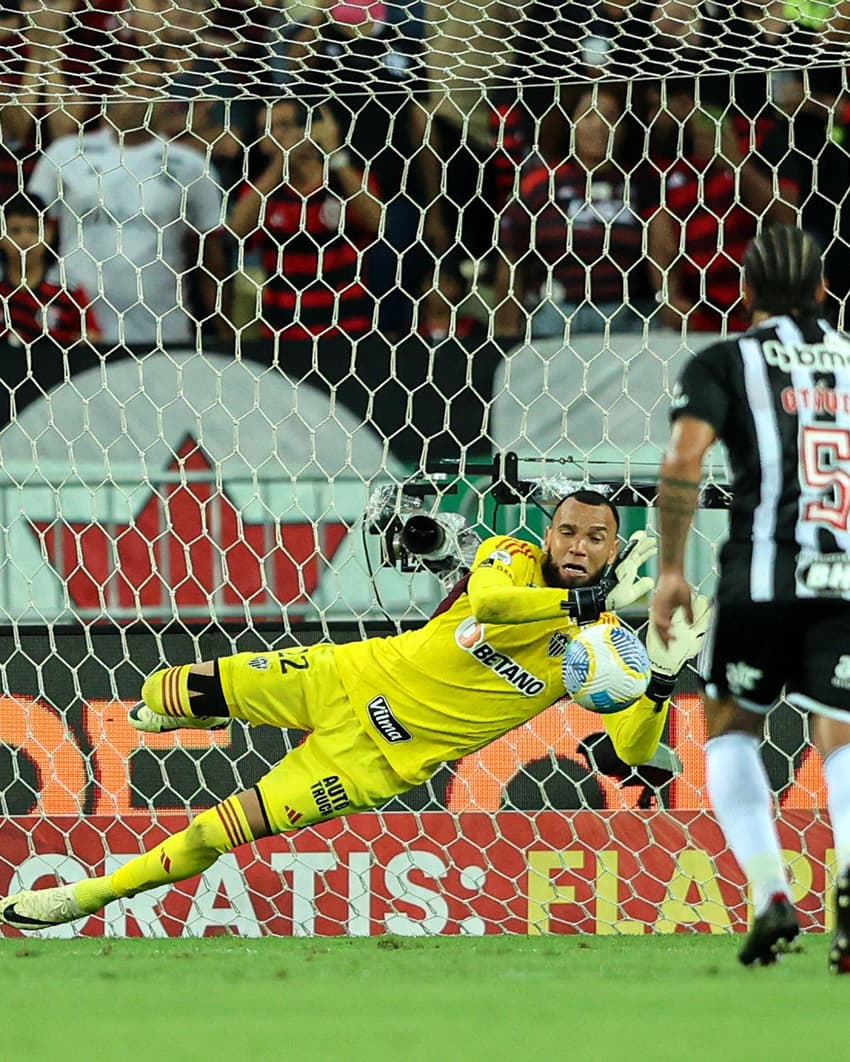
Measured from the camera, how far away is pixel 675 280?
609 centimetres

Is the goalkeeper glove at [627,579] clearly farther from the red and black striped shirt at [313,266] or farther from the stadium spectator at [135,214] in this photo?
the stadium spectator at [135,214]

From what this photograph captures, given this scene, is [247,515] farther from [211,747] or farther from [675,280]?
[675,280]

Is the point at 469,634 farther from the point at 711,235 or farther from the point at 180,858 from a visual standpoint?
the point at 711,235

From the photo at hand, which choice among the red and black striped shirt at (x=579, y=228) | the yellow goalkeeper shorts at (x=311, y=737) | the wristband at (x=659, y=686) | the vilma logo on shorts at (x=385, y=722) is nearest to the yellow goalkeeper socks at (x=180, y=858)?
the yellow goalkeeper shorts at (x=311, y=737)

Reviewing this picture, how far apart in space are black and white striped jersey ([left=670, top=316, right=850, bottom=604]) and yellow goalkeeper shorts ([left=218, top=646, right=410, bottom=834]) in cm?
172

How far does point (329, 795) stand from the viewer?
4906mm

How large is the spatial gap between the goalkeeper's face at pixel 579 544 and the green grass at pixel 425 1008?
3.48 feet

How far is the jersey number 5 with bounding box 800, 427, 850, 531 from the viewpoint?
3.52 meters

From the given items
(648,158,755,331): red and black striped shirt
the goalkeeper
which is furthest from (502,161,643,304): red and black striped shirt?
the goalkeeper

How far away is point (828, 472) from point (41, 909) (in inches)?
104

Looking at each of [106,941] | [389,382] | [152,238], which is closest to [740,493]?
[389,382]

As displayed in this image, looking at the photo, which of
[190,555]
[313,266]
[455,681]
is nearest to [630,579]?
[455,681]

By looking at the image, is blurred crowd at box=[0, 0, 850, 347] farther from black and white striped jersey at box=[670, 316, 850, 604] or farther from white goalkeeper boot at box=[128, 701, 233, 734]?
black and white striped jersey at box=[670, 316, 850, 604]

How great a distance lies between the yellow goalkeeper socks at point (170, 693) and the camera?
16.4 ft
